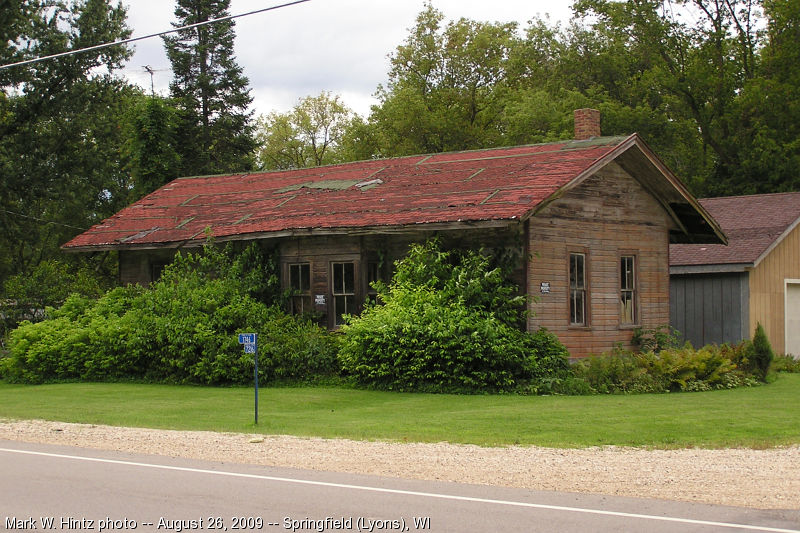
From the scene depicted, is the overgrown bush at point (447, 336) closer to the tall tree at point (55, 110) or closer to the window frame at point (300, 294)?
the window frame at point (300, 294)

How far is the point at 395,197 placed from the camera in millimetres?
24625

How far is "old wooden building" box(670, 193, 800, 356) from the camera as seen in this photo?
28906 mm

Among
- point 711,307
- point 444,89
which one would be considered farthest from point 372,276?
point 444,89

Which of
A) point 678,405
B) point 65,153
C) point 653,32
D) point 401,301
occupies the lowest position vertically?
point 678,405

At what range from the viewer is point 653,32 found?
49.3 m

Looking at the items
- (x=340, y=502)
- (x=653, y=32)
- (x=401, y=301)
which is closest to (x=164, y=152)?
(x=401, y=301)

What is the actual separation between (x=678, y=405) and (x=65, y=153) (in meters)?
36.9

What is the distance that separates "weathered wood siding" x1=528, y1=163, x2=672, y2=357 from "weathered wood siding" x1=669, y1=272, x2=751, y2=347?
4184 mm

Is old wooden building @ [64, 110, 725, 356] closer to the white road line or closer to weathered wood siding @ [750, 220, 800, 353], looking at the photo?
weathered wood siding @ [750, 220, 800, 353]

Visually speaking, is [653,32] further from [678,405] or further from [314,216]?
[678,405]

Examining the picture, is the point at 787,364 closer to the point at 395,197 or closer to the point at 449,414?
the point at 395,197

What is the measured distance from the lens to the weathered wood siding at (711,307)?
28922 millimetres

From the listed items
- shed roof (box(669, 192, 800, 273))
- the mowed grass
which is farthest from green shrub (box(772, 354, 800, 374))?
the mowed grass

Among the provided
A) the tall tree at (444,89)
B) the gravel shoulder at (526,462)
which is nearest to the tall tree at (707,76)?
the tall tree at (444,89)
